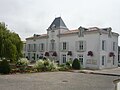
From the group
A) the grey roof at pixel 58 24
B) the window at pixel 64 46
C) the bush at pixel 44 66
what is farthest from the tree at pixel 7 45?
the grey roof at pixel 58 24

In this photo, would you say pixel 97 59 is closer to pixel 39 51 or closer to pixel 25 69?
pixel 25 69

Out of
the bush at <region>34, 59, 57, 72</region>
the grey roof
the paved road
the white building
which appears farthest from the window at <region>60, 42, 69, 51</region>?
the paved road

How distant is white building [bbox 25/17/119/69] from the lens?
34281mm

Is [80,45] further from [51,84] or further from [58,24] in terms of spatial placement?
[51,84]

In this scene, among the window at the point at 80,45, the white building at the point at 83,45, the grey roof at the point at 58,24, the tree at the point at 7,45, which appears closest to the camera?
the tree at the point at 7,45

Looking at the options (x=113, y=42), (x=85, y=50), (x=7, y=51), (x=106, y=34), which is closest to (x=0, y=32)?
(x=7, y=51)

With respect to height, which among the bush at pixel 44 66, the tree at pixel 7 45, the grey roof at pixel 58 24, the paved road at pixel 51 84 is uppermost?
the grey roof at pixel 58 24

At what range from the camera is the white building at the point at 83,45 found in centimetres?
3428

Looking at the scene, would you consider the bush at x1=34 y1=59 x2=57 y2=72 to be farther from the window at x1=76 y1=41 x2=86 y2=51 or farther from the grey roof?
the grey roof

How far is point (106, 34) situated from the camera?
35.3 m

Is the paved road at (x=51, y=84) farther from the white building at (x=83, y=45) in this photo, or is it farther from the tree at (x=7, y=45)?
the white building at (x=83, y=45)

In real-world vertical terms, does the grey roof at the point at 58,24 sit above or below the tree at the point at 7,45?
above

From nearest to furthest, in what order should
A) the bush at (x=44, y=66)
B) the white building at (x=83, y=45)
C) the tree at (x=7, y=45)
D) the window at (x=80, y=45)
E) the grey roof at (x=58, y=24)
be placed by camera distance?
1. the bush at (x=44, y=66)
2. the tree at (x=7, y=45)
3. the white building at (x=83, y=45)
4. the window at (x=80, y=45)
5. the grey roof at (x=58, y=24)

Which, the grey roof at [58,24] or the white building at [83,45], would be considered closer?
the white building at [83,45]
